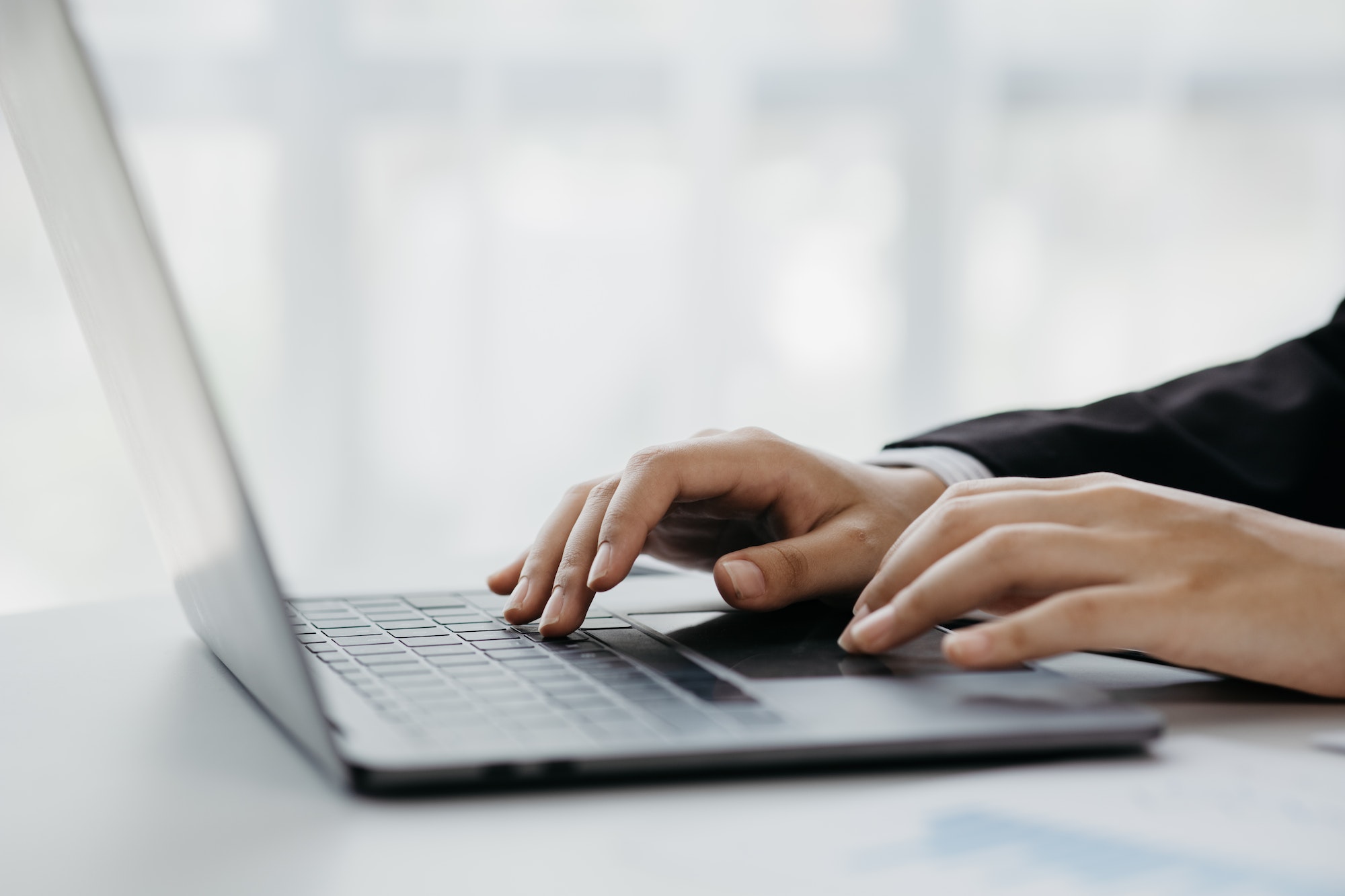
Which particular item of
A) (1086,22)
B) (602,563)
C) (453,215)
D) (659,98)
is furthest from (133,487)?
(1086,22)

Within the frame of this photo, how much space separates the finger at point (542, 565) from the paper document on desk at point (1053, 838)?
0.27 m

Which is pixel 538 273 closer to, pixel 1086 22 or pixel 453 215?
pixel 453 215

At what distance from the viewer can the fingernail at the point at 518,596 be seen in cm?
62

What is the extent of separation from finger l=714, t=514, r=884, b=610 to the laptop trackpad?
0.04ft


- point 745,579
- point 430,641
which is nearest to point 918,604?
point 745,579

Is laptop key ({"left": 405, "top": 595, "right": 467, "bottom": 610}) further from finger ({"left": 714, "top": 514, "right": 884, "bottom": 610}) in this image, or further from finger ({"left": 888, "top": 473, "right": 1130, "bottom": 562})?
finger ({"left": 888, "top": 473, "right": 1130, "bottom": 562})

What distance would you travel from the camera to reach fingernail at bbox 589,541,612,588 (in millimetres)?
595

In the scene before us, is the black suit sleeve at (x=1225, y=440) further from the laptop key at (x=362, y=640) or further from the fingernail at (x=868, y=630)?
the laptop key at (x=362, y=640)

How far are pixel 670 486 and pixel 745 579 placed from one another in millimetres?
84

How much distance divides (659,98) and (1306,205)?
144 cm

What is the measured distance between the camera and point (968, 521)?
0.55 meters

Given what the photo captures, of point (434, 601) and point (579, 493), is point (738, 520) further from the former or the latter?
point (434, 601)

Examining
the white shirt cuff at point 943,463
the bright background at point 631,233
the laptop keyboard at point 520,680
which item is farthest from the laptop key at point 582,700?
the bright background at point 631,233

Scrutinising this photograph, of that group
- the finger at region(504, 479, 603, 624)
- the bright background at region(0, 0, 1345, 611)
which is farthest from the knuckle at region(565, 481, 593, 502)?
the bright background at region(0, 0, 1345, 611)
